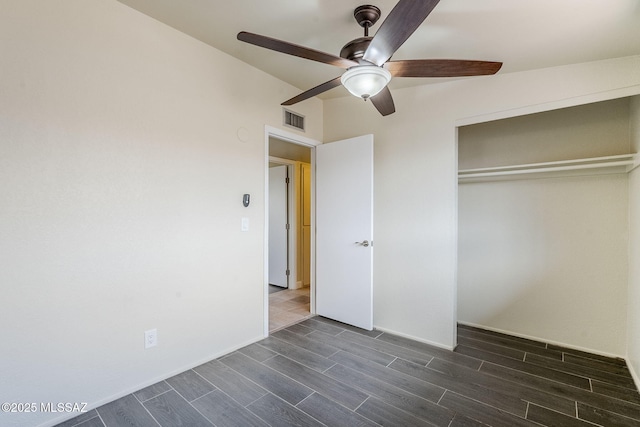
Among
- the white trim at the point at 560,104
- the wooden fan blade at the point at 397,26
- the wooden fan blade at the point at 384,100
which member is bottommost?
the wooden fan blade at the point at 384,100

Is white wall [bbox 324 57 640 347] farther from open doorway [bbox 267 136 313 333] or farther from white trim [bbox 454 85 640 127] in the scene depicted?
open doorway [bbox 267 136 313 333]

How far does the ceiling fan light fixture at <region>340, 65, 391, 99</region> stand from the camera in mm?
1494

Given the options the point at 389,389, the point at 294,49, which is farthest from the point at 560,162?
the point at 294,49

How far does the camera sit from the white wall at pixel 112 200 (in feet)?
5.16

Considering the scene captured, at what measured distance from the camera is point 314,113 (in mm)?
3406

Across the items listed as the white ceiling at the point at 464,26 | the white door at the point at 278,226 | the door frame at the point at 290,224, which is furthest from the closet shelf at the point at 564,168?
the white door at the point at 278,226

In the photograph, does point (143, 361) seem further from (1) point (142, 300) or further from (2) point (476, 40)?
(2) point (476, 40)

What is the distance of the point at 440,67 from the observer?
1.54 metres

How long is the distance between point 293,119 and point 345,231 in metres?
1.37

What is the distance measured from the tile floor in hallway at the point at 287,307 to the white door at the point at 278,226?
0.41 meters

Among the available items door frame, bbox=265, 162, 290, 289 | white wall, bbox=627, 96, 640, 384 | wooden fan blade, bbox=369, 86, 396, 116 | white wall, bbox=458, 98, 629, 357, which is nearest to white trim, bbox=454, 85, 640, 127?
white wall, bbox=627, 96, 640, 384

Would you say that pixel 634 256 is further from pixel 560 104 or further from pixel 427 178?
pixel 427 178

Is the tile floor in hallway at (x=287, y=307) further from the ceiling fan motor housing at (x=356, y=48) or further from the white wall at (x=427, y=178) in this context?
the ceiling fan motor housing at (x=356, y=48)

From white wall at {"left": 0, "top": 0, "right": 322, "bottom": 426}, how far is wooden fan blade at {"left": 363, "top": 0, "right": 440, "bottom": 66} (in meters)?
1.57
